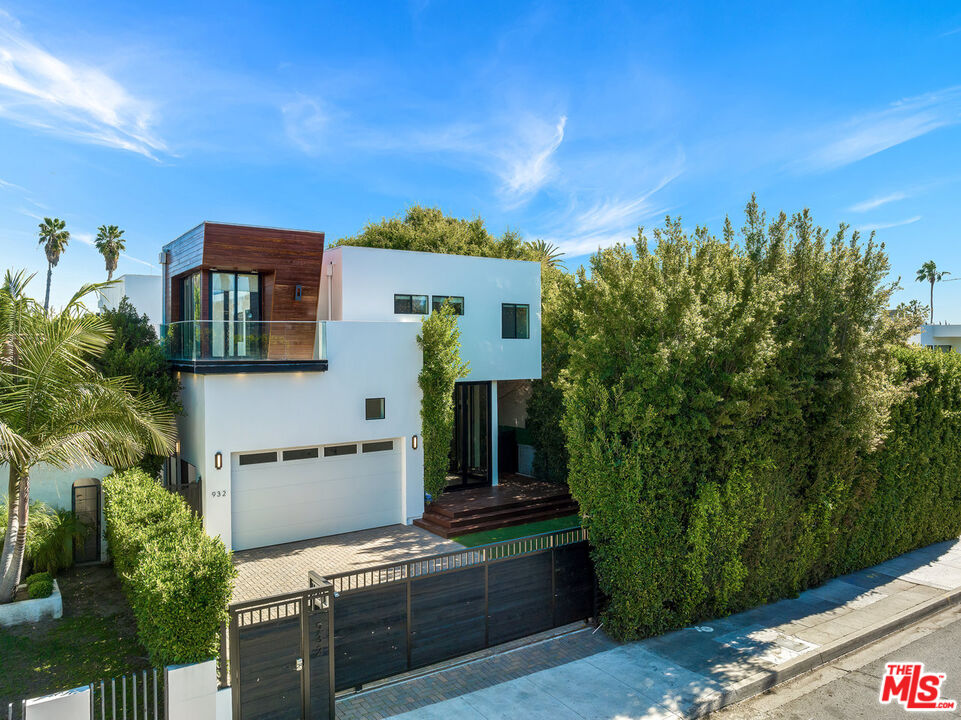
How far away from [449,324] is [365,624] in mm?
8524

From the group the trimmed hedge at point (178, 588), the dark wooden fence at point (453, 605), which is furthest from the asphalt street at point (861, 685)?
the trimmed hedge at point (178, 588)

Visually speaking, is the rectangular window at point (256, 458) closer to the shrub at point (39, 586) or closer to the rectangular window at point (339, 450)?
the rectangular window at point (339, 450)

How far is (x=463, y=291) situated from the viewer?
655 inches

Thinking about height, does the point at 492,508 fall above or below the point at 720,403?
below

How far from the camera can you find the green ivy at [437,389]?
14.3 m

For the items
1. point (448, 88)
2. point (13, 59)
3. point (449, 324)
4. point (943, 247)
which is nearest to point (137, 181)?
point (13, 59)

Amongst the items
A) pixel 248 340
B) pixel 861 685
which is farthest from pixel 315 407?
pixel 861 685

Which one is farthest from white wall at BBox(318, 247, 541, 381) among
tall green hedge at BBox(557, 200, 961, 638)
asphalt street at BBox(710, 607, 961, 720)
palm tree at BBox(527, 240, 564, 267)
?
palm tree at BBox(527, 240, 564, 267)

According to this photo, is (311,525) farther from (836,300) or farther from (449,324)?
(836,300)

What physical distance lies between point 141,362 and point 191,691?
30.3 feet

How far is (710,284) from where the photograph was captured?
873cm

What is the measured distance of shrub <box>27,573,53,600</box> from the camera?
9172 mm

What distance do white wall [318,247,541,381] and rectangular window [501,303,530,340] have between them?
0.50 feet

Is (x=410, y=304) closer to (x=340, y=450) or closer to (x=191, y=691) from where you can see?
(x=340, y=450)
